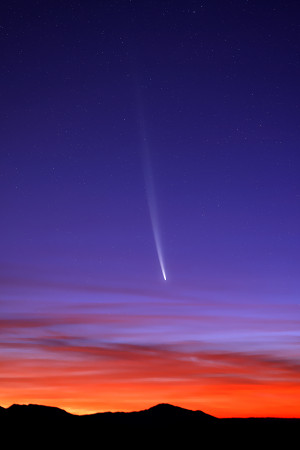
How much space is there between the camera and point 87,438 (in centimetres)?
11075

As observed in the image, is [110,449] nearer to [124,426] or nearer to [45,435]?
[45,435]

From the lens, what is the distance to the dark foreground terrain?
104 metres

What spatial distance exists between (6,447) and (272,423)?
5863 cm

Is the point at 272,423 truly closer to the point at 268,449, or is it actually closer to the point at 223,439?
the point at 223,439

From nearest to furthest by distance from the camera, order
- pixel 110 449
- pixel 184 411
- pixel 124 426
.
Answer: pixel 110 449
pixel 124 426
pixel 184 411

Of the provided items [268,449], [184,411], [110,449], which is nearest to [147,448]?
[110,449]

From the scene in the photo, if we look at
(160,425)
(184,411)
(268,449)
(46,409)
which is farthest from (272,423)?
(46,409)

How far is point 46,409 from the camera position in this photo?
134 metres

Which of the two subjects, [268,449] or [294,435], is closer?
[268,449]

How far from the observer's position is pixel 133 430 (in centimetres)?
12862

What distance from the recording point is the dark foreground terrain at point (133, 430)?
10444 cm

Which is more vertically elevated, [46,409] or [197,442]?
[46,409]

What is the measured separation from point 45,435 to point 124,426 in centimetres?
2834

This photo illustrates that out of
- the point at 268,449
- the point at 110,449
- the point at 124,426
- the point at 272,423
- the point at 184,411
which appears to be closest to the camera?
the point at 268,449
